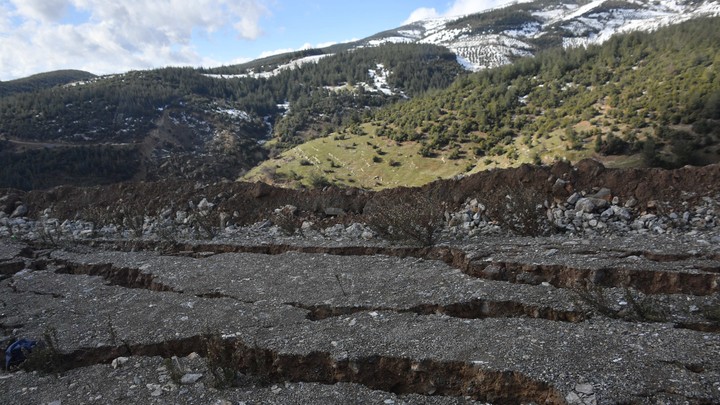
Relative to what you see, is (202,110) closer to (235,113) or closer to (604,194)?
(235,113)

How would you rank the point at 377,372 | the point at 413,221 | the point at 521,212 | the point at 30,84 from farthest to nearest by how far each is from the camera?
the point at 30,84, the point at 413,221, the point at 521,212, the point at 377,372

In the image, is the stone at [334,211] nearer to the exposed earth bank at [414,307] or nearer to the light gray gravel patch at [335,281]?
the exposed earth bank at [414,307]

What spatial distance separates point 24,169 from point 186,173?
2187 centimetres

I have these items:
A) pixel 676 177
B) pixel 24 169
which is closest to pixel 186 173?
pixel 24 169

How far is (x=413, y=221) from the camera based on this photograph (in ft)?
39.4

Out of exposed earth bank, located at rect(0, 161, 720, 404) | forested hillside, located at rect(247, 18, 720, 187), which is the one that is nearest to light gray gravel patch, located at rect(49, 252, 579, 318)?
exposed earth bank, located at rect(0, 161, 720, 404)

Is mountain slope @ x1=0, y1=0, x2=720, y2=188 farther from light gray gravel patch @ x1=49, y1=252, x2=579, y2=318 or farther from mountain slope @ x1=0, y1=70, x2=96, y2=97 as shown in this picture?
mountain slope @ x1=0, y1=70, x2=96, y2=97

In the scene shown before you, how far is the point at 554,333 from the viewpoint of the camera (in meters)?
5.91

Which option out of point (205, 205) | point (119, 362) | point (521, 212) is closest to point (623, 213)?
point (521, 212)

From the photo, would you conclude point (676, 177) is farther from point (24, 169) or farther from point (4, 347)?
point (24, 169)

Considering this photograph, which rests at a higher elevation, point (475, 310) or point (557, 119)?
point (475, 310)

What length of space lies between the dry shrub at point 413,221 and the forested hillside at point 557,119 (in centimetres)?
2931

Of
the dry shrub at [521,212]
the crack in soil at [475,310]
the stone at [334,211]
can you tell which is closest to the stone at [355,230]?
the stone at [334,211]

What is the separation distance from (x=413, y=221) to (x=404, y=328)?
5541 mm
